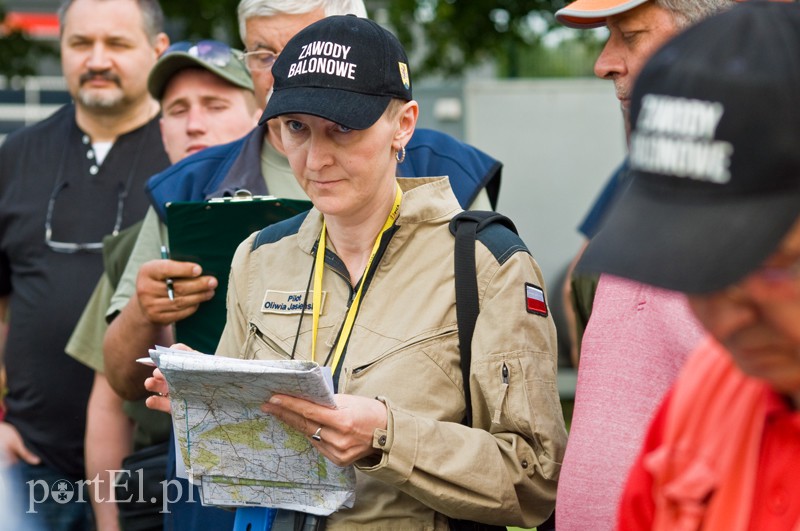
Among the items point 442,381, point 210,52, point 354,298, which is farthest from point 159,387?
point 210,52

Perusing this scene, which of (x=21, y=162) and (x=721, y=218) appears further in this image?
(x=21, y=162)

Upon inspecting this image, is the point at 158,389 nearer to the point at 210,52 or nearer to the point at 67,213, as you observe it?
the point at 210,52

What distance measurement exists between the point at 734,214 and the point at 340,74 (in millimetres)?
1583

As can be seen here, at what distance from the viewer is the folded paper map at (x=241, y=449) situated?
2.39m

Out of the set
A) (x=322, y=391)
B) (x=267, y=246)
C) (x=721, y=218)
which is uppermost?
(x=721, y=218)

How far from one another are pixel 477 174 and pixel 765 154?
2.22 metres

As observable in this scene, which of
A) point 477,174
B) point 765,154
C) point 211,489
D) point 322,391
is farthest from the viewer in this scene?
point 477,174

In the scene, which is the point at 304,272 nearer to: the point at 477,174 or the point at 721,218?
the point at 477,174

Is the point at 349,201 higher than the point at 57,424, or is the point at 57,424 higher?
the point at 349,201

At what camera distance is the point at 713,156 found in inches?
47.7

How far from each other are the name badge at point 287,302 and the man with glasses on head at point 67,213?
6.27 ft

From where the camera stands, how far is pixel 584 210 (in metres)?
11.4

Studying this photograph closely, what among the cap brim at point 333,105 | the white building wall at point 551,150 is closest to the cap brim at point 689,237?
the cap brim at point 333,105

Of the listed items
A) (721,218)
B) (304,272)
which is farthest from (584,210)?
(721,218)
